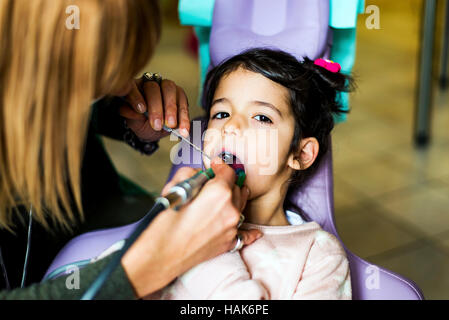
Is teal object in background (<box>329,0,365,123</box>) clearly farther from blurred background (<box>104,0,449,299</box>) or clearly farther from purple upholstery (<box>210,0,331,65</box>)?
blurred background (<box>104,0,449,299</box>)

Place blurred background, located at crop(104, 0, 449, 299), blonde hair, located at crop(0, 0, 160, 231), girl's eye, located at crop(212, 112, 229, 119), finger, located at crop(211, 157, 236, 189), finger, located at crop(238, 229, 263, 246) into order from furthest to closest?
blurred background, located at crop(104, 0, 449, 299)
girl's eye, located at crop(212, 112, 229, 119)
finger, located at crop(238, 229, 263, 246)
finger, located at crop(211, 157, 236, 189)
blonde hair, located at crop(0, 0, 160, 231)

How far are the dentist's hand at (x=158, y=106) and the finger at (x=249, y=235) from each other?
0.23 m

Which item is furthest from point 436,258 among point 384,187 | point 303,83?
point 303,83

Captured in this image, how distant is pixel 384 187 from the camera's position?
213 cm

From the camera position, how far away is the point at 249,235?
0.95 meters

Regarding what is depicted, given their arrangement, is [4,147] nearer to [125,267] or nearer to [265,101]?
[125,267]

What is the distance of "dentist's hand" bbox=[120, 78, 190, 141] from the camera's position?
102 cm

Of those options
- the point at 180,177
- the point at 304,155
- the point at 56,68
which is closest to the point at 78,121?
the point at 56,68

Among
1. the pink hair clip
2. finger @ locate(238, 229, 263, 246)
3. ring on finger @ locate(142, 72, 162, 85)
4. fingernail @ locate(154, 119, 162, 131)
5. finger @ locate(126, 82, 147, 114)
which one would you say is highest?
the pink hair clip

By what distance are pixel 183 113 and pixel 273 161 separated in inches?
8.1

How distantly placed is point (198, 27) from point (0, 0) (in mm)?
702

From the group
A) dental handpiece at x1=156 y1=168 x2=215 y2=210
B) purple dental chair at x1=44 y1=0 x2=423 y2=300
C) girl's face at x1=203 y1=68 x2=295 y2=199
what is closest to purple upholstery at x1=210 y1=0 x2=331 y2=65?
purple dental chair at x1=44 y1=0 x2=423 y2=300

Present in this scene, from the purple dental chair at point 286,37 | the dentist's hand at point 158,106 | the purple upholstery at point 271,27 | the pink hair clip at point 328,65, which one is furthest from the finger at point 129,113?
the pink hair clip at point 328,65

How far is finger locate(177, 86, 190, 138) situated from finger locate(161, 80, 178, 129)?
1 cm
